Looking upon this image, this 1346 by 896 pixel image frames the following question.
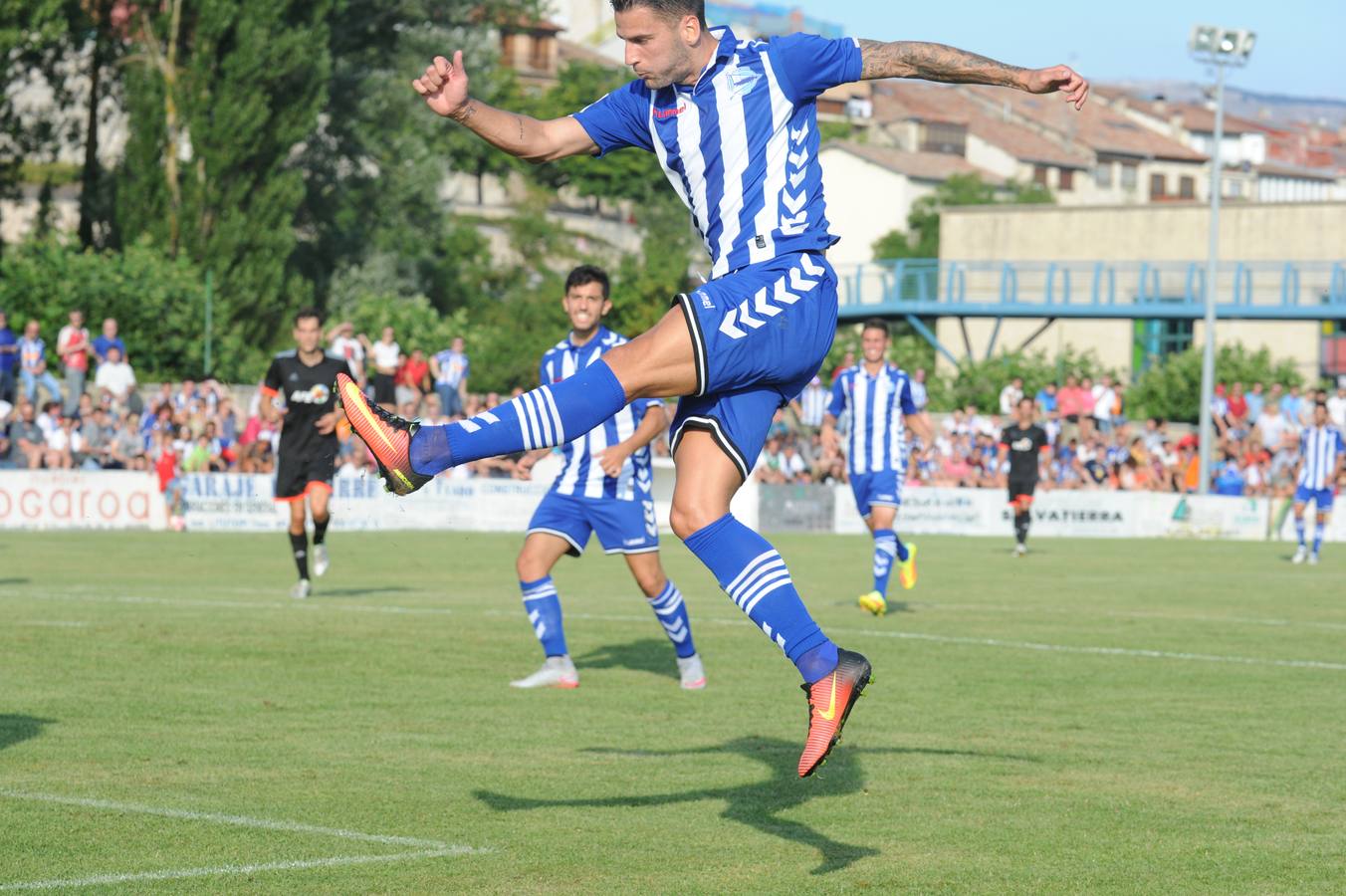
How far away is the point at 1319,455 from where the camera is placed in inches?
1142

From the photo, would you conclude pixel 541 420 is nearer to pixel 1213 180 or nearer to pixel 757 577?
pixel 757 577

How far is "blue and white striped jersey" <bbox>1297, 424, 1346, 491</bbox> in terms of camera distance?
28.7m

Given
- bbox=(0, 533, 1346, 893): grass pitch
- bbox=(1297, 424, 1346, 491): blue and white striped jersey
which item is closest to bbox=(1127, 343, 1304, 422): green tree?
bbox=(1297, 424, 1346, 491): blue and white striped jersey

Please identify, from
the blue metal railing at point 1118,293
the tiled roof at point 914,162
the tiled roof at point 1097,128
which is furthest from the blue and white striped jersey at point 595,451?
the tiled roof at point 1097,128

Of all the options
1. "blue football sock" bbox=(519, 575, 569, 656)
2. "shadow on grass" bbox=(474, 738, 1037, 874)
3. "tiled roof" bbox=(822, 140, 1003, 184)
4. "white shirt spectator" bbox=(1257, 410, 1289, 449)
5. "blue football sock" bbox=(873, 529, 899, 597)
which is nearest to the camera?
"shadow on grass" bbox=(474, 738, 1037, 874)

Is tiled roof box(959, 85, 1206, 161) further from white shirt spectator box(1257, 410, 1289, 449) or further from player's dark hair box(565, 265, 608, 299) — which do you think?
player's dark hair box(565, 265, 608, 299)

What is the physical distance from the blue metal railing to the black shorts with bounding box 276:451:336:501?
38.5 meters

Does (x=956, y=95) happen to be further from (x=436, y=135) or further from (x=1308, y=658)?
(x=1308, y=658)

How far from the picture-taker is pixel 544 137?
22.1 ft

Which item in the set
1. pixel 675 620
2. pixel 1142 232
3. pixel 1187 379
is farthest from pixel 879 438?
pixel 1142 232

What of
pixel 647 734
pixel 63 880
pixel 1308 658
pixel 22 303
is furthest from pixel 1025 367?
pixel 63 880

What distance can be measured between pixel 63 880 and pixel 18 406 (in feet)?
81.0

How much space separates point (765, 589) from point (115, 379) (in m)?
26.3

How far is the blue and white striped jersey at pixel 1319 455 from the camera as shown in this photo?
28.7m
